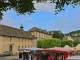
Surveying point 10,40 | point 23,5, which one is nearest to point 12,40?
point 10,40

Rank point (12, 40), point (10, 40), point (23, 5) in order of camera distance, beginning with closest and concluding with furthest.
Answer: point (23, 5) → point (10, 40) → point (12, 40)

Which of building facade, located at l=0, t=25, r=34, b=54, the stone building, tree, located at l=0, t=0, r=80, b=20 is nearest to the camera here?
tree, located at l=0, t=0, r=80, b=20

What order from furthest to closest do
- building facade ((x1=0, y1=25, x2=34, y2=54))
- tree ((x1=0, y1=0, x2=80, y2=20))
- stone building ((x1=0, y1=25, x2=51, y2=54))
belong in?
stone building ((x1=0, y1=25, x2=51, y2=54)) < building facade ((x1=0, y1=25, x2=34, y2=54)) < tree ((x1=0, y1=0, x2=80, y2=20))

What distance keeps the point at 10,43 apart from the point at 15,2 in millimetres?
70436

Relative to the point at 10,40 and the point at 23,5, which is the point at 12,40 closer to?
the point at 10,40

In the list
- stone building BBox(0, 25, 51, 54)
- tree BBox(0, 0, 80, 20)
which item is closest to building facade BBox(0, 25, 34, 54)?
stone building BBox(0, 25, 51, 54)

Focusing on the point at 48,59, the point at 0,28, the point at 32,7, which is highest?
the point at 0,28

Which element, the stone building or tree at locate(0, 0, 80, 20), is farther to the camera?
the stone building

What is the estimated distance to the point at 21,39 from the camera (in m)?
93.9

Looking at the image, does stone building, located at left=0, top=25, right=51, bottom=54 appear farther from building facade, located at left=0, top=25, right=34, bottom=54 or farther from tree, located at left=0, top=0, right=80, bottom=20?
tree, located at left=0, top=0, right=80, bottom=20

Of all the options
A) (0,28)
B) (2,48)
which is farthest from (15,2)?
(0,28)

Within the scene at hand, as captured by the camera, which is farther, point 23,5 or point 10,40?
point 10,40

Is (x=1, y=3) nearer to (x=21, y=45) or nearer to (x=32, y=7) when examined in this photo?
(x=32, y=7)

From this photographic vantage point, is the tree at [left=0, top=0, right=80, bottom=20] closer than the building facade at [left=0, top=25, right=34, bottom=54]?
Yes
